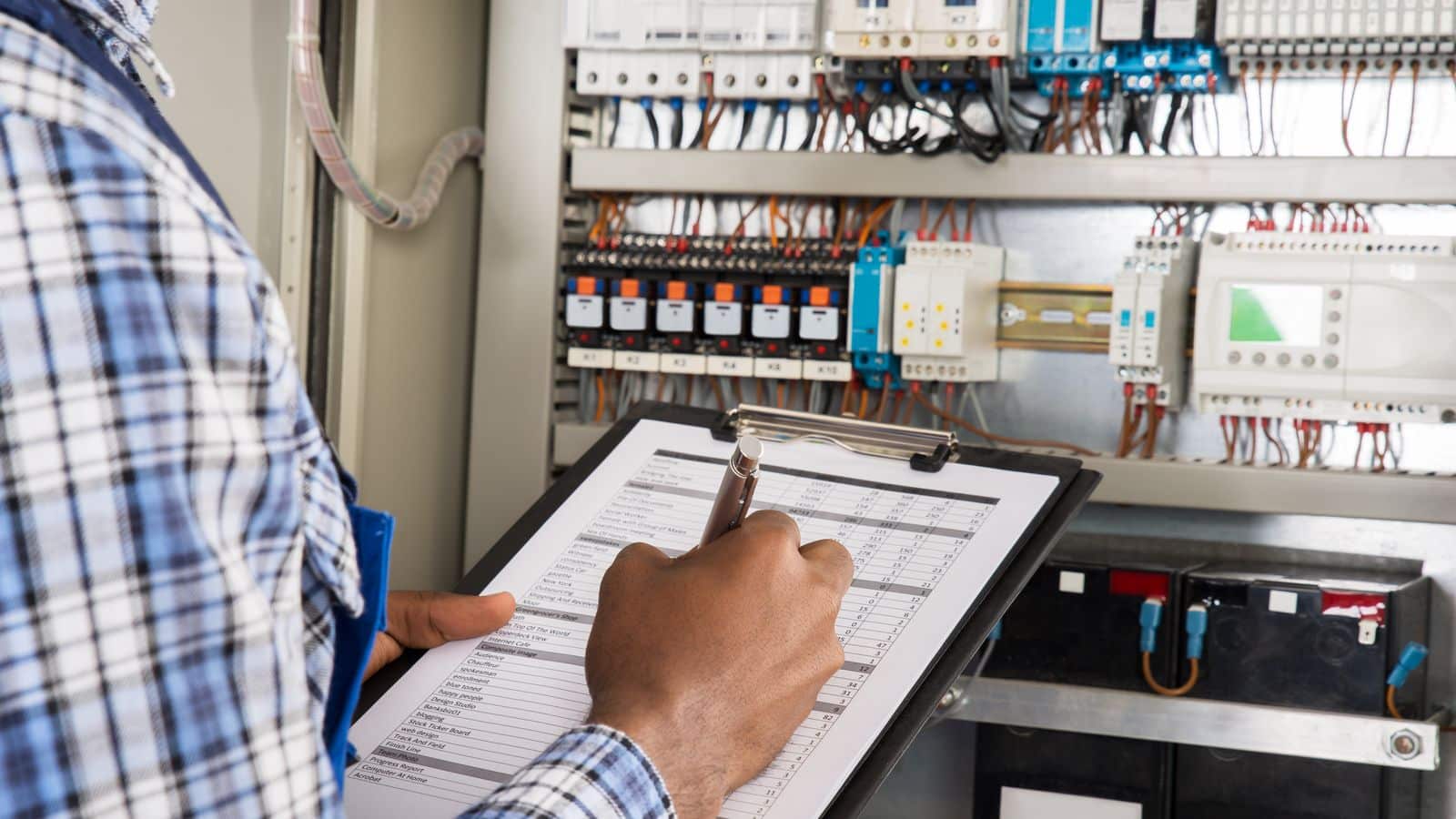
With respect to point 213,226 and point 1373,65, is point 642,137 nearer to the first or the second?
point 1373,65

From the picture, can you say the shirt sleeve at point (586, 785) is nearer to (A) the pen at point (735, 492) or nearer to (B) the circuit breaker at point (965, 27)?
(A) the pen at point (735, 492)

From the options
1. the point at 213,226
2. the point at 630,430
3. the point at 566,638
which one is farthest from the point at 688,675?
the point at 630,430

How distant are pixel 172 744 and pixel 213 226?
0.20m

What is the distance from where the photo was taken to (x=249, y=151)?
2033 millimetres

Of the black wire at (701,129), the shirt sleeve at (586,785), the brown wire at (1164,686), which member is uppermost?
the black wire at (701,129)

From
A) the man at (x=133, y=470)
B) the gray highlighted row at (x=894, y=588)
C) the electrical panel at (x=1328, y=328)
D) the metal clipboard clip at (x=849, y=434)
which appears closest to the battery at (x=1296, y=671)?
the electrical panel at (x=1328, y=328)

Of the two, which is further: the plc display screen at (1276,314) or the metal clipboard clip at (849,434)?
the plc display screen at (1276,314)

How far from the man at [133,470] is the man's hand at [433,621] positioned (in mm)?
478

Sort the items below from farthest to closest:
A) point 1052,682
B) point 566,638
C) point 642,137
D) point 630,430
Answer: point 642,137 → point 1052,682 → point 630,430 → point 566,638

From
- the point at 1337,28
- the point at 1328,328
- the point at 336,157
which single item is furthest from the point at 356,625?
the point at 1337,28

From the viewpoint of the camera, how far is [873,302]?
87.7 inches

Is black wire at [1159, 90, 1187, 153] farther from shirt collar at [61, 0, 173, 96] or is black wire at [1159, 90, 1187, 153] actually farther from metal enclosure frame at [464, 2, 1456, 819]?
shirt collar at [61, 0, 173, 96]

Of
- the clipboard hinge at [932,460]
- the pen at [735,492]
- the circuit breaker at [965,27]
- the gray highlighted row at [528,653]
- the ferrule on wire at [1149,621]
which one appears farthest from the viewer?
the circuit breaker at [965,27]

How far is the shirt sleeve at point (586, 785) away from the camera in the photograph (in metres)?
0.65
